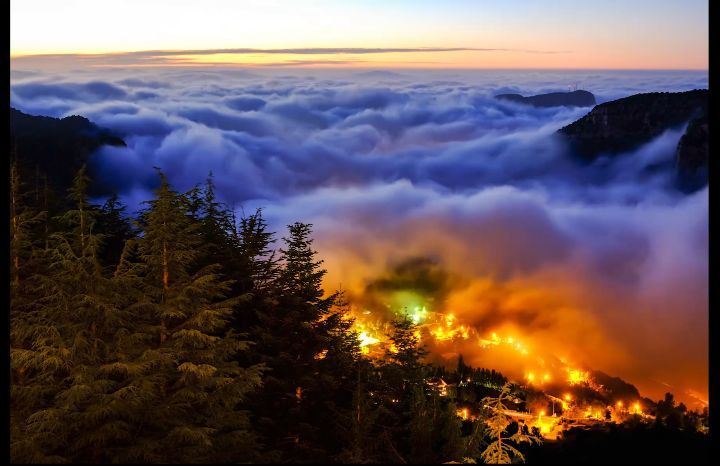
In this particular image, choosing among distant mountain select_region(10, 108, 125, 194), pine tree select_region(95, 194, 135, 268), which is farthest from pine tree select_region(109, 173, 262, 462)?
distant mountain select_region(10, 108, 125, 194)

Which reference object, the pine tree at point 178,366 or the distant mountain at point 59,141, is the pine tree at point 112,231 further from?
the distant mountain at point 59,141

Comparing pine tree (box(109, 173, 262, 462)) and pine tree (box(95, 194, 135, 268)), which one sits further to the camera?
pine tree (box(95, 194, 135, 268))

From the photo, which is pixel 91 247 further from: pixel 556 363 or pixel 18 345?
pixel 556 363

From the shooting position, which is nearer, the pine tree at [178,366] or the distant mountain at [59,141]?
the pine tree at [178,366]

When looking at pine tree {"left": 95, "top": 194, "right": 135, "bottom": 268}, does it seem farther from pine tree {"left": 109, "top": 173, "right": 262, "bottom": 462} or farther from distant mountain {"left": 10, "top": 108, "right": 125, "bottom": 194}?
distant mountain {"left": 10, "top": 108, "right": 125, "bottom": 194}

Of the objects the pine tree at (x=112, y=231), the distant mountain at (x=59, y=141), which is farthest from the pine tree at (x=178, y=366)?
the distant mountain at (x=59, y=141)

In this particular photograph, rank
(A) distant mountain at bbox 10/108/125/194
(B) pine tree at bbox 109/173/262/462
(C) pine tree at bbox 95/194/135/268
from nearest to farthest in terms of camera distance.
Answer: (B) pine tree at bbox 109/173/262/462
(C) pine tree at bbox 95/194/135/268
(A) distant mountain at bbox 10/108/125/194

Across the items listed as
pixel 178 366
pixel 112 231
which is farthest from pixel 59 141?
pixel 178 366
